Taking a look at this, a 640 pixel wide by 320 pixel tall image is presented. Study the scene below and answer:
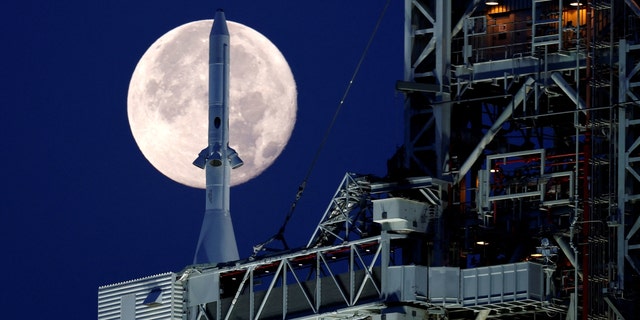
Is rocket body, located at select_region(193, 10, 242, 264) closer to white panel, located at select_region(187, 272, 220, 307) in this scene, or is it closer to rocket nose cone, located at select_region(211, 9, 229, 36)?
rocket nose cone, located at select_region(211, 9, 229, 36)

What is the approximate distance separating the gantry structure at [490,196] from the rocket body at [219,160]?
9.40ft

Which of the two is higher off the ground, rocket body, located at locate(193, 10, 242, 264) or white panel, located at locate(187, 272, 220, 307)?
rocket body, located at locate(193, 10, 242, 264)

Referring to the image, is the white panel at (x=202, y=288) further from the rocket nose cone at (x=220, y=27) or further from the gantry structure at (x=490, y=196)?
the rocket nose cone at (x=220, y=27)

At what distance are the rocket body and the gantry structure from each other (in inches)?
113

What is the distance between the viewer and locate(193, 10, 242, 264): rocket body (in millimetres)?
139000

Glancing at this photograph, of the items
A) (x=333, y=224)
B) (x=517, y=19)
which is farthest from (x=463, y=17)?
(x=333, y=224)

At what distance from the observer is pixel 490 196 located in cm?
12862

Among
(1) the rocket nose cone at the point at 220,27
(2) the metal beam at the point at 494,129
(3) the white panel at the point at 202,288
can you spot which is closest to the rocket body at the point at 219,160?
(1) the rocket nose cone at the point at 220,27

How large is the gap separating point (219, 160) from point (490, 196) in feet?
51.9

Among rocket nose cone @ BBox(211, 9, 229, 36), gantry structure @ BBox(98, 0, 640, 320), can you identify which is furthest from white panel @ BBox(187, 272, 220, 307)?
rocket nose cone @ BBox(211, 9, 229, 36)

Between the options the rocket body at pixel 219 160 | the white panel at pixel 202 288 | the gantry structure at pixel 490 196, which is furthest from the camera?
the rocket body at pixel 219 160

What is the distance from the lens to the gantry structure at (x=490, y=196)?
124250 mm

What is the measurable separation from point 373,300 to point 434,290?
295 centimetres

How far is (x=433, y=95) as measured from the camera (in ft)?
431
